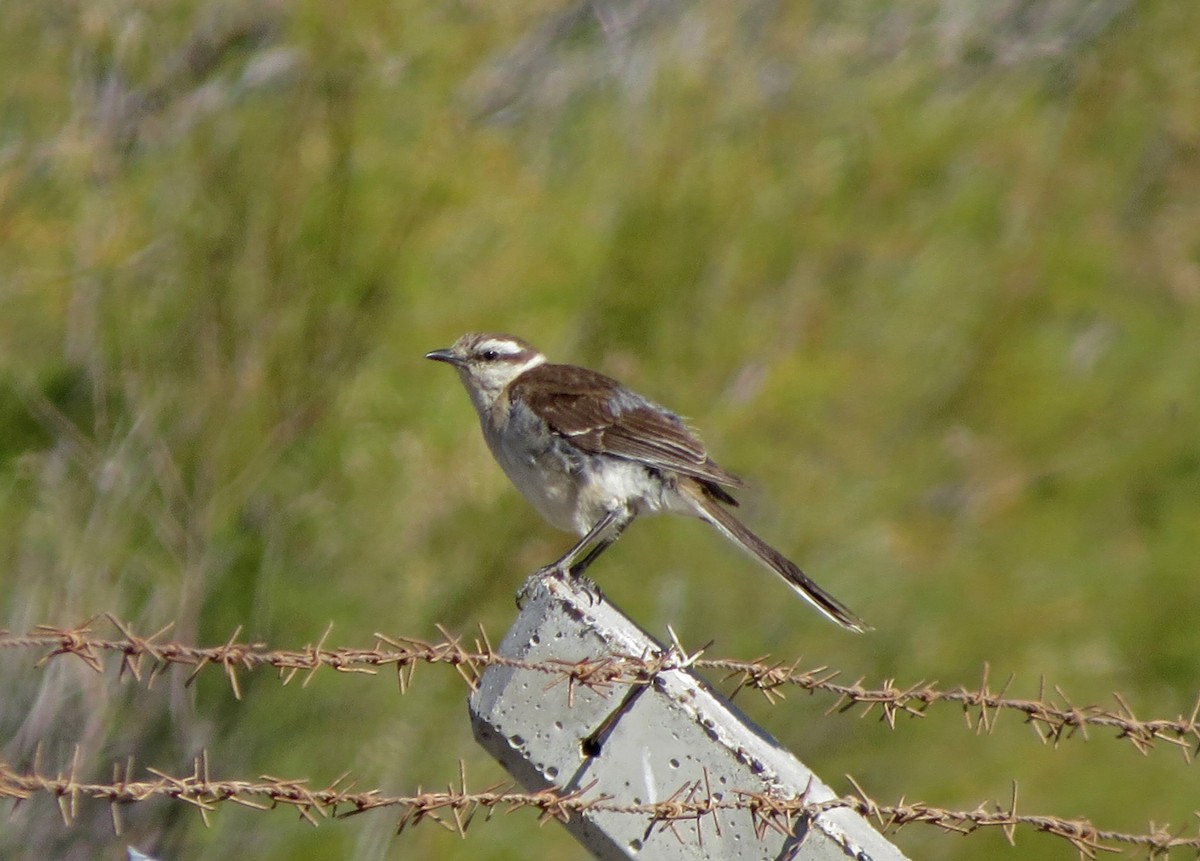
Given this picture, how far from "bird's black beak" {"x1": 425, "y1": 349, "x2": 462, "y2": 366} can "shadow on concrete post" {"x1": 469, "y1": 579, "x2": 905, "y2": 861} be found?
266 centimetres

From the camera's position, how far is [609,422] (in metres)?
4.78

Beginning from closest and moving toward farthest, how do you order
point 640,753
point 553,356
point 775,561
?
1. point 640,753
2. point 775,561
3. point 553,356

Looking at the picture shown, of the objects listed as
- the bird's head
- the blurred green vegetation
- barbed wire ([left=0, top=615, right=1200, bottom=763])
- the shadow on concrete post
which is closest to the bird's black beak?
the bird's head

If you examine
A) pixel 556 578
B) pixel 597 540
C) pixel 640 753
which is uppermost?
pixel 640 753

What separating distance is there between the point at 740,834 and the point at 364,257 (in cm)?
321

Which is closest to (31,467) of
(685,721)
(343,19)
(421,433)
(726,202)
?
(421,433)

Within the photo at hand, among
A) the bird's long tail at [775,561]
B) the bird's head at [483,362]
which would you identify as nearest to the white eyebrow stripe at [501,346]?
the bird's head at [483,362]

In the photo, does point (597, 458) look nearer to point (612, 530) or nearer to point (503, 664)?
point (612, 530)

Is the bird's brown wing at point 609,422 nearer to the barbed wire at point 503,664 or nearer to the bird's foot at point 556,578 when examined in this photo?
the bird's foot at point 556,578

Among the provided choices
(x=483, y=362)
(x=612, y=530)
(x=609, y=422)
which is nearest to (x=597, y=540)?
(x=612, y=530)

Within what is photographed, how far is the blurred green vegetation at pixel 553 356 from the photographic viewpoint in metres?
4.97

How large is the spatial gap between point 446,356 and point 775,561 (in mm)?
1503

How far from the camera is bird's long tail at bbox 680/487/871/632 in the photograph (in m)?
3.76

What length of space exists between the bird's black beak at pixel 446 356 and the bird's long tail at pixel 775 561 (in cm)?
93
